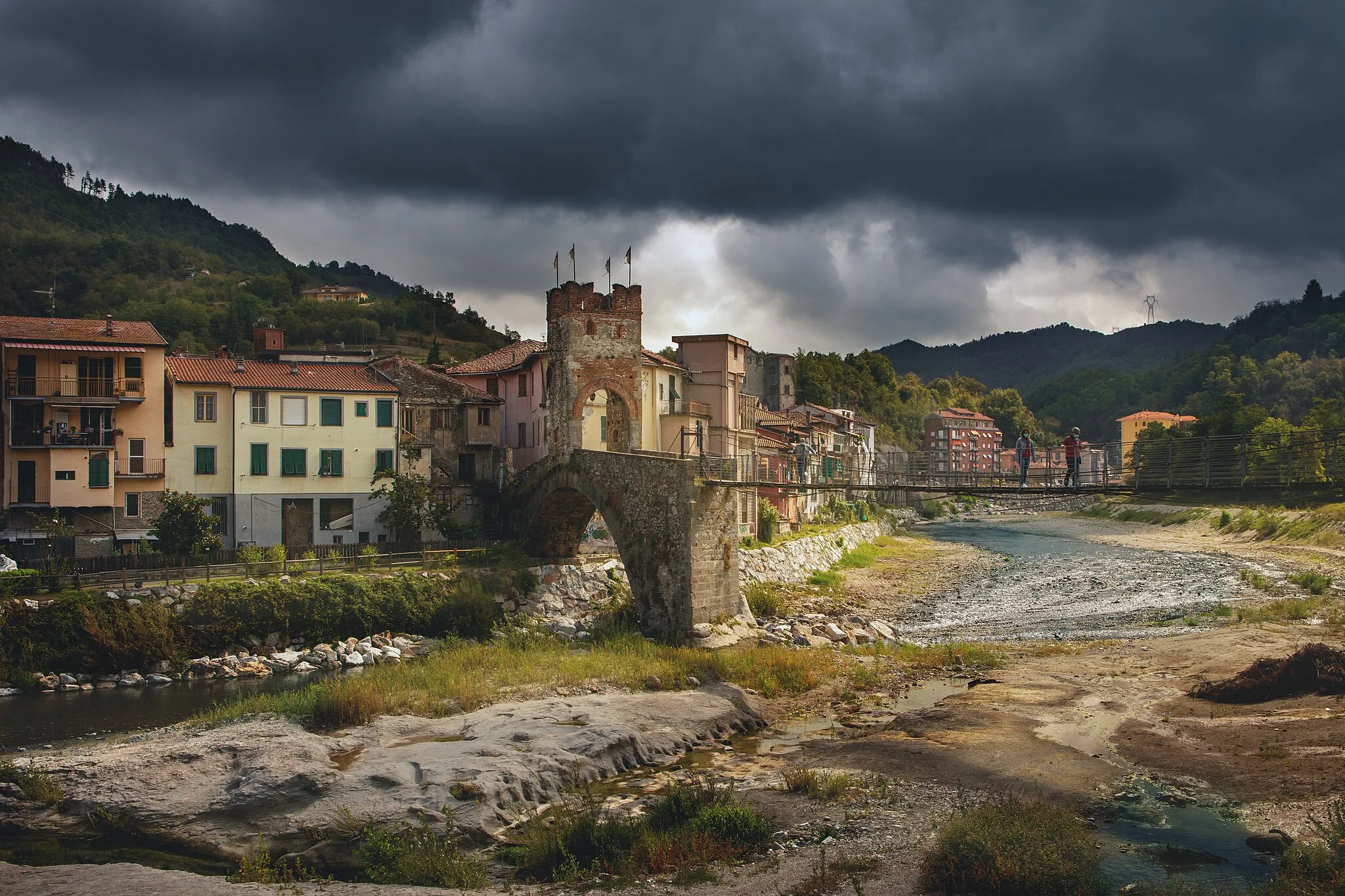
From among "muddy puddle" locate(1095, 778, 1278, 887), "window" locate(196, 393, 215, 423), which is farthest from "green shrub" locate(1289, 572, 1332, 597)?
"window" locate(196, 393, 215, 423)

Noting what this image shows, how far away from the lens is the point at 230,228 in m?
166

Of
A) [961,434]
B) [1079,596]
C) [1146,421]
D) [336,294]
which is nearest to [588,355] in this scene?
[1079,596]

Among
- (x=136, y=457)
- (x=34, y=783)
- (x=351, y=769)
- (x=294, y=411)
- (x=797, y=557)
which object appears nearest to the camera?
(x=34, y=783)

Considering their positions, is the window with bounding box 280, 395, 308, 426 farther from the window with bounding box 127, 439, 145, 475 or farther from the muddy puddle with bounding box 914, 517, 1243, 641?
the muddy puddle with bounding box 914, 517, 1243, 641

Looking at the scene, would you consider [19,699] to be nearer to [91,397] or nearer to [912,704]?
[91,397]

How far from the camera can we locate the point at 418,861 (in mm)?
14609

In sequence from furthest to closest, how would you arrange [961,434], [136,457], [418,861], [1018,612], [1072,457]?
1. [961,434]
2. [136,457]
3. [1018,612]
4. [1072,457]
5. [418,861]

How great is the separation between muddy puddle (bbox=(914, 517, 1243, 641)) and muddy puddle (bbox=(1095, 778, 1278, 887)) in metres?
16.6

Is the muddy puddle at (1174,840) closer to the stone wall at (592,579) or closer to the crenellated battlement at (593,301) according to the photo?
the stone wall at (592,579)

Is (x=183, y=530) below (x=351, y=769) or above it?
above

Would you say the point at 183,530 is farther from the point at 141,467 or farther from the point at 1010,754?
the point at 1010,754

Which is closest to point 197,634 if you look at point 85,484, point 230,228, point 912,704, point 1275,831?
point 85,484

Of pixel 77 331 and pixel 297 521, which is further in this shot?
pixel 297 521

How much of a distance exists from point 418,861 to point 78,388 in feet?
109
